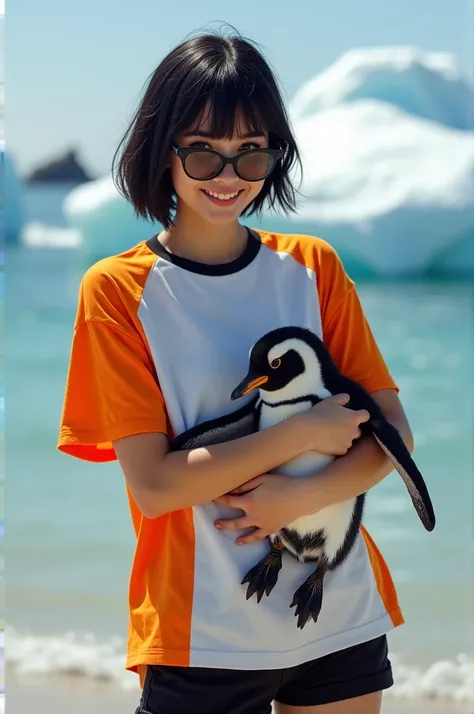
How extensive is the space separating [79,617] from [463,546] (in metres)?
1.40

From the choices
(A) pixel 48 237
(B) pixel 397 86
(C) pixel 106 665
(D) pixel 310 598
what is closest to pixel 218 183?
(D) pixel 310 598

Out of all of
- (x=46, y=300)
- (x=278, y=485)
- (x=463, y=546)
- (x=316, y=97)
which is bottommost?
(x=278, y=485)

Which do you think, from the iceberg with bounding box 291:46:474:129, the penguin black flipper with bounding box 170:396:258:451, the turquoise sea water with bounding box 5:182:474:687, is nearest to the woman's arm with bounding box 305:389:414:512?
the penguin black flipper with bounding box 170:396:258:451

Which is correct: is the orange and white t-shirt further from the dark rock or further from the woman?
the dark rock

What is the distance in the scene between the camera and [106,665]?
2711 mm

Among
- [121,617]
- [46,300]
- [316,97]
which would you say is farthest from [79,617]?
[316,97]

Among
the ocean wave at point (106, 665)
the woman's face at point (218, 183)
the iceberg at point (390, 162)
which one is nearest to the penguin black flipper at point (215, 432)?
the woman's face at point (218, 183)

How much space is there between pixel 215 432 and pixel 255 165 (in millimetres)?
313

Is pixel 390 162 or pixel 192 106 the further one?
pixel 390 162

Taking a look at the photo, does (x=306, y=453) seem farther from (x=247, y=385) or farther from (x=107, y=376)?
(x=107, y=376)

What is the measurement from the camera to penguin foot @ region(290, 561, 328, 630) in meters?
1.14

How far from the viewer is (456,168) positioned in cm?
1161

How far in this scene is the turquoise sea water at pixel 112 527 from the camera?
3016mm

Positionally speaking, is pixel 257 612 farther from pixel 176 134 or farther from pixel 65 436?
pixel 176 134
